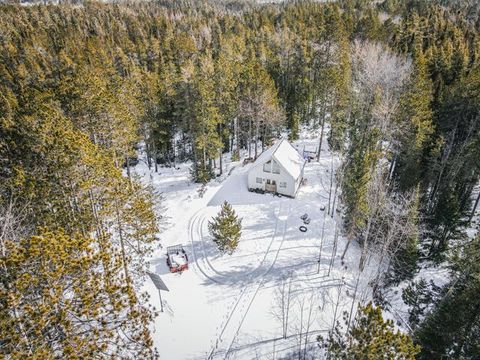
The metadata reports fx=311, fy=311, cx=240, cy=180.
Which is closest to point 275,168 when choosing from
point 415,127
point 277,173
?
point 277,173

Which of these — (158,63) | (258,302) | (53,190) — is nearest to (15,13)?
(158,63)

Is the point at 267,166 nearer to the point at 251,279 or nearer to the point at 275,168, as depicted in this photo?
the point at 275,168

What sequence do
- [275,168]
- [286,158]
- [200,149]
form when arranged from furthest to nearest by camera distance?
1. [200,149]
2. [286,158]
3. [275,168]

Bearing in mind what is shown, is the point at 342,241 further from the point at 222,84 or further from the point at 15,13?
the point at 15,13

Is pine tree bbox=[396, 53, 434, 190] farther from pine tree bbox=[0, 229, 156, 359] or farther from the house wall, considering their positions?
pine tree bbox=[0, 229, 156, 359]

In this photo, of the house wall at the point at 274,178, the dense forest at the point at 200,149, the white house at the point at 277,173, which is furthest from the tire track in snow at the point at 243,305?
the white house at the point at 277,173

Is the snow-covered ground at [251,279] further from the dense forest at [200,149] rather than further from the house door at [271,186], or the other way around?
the dense forest at [200,149]

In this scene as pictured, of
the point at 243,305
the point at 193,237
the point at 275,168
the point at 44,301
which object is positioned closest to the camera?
the point at 44,301
